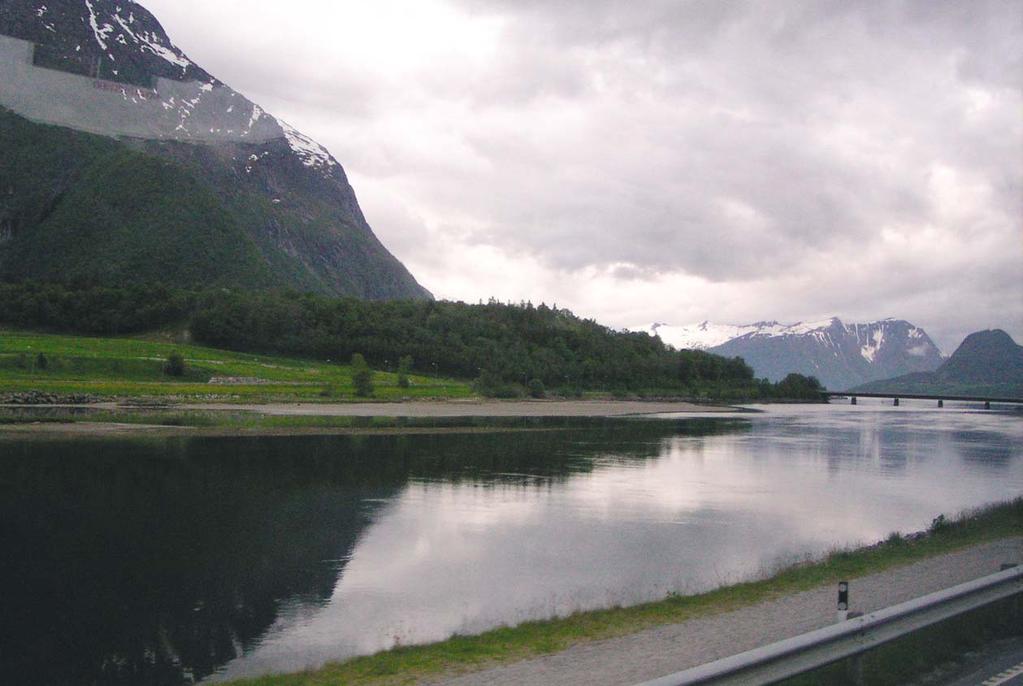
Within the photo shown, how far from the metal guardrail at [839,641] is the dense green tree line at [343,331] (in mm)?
118814

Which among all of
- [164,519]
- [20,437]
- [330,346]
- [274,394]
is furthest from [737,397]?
[164,519]

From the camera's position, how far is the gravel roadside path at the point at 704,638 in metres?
10.7

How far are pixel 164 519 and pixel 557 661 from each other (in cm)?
1800

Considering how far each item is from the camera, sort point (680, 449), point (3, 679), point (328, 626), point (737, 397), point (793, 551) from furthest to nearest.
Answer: point (737, 397) → point (680, 449) → point (793, 551) → point (328, 626) → point (3, 679)

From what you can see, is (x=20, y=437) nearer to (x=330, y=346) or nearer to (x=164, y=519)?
(x=164, y=519)

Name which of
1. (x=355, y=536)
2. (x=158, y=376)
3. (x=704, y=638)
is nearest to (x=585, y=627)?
(x=704, y=638)

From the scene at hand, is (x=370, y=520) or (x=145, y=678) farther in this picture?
(x=370, y=520)

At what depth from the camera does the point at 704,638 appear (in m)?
12.3

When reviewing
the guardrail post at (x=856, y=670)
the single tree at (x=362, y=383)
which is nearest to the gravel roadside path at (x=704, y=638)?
the guardrail post at (x=856, y=670)

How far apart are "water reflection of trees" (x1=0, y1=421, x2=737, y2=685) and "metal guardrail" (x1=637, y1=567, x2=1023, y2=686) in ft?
28.6

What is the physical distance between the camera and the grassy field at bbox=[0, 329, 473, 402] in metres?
86.2

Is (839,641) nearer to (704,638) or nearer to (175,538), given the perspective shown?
(704,638)

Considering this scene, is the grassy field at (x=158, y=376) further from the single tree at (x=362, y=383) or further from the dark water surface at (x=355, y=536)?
the dark water surface at (x=355, y=536)

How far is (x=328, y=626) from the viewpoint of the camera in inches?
608
